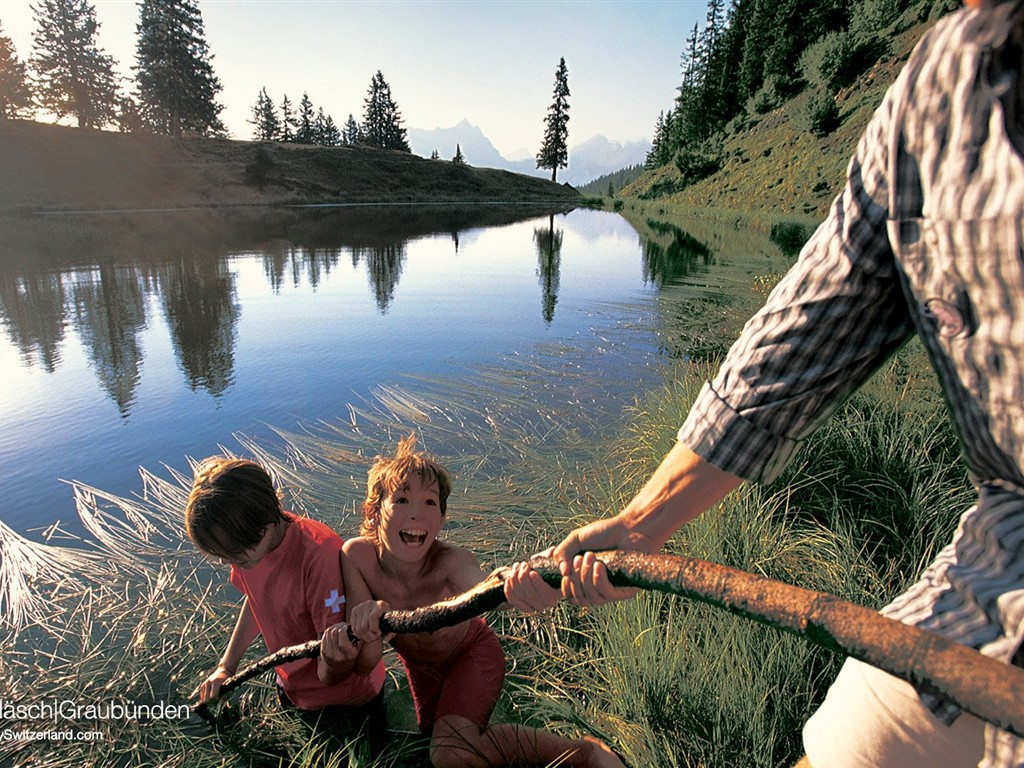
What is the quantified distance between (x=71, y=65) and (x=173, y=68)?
949 centimetres

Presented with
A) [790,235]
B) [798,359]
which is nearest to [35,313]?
[798,359]

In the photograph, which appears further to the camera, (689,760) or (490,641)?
(490,641)

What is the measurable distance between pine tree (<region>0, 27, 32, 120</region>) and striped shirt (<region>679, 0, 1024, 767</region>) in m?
61.1

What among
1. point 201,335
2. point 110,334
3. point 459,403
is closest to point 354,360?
point 459,403

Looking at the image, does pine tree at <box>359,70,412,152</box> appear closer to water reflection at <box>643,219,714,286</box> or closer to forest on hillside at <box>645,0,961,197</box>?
forest on hillside at <box>645,0,961,197</box>

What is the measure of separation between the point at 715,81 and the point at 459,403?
58.8 meters

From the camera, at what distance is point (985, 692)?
62cm

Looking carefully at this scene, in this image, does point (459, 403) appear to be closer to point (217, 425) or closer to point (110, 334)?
point (217, 425)

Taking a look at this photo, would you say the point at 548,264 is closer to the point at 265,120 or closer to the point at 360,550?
the point at 360,550

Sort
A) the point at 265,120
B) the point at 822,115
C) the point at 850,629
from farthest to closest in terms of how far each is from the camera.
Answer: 1. the point at 265,120
2. the point at 822,115
3. the point at 850,629

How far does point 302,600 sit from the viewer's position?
6.99ft

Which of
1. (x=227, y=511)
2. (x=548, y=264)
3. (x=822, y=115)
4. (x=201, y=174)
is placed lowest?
(x=227, y=511)

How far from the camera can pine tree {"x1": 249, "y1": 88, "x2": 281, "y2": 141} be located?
67812 millimetres

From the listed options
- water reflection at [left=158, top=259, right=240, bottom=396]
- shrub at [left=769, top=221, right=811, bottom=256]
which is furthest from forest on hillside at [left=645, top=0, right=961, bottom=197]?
water reflection at [left=158, top=259, right=240, bottom=396]
